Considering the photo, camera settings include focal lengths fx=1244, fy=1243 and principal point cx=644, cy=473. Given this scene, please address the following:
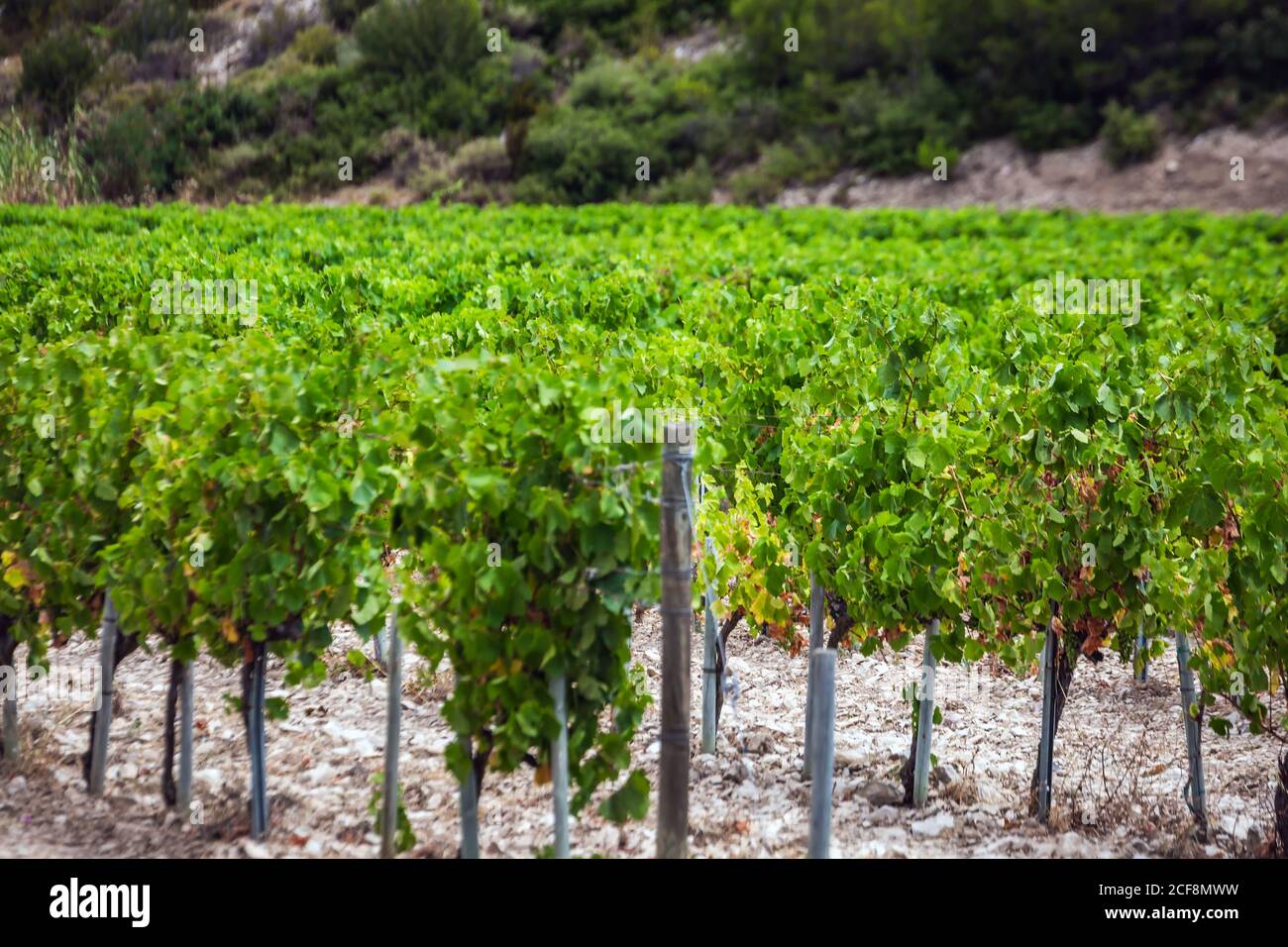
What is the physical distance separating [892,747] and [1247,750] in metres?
1.57

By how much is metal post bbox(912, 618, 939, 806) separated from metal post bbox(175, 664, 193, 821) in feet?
8.46

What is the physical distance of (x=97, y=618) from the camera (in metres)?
4.63

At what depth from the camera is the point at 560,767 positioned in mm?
3449

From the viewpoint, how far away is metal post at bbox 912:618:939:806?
14.9 ft

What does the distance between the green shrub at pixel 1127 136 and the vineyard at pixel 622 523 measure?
25421 mm

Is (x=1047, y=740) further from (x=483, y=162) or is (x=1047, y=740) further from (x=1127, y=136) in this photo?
(x=483, y=162)

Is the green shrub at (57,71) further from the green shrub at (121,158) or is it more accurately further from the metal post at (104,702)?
the metal post at (104,702)

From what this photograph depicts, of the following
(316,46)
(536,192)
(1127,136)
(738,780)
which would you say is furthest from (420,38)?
(738,780)

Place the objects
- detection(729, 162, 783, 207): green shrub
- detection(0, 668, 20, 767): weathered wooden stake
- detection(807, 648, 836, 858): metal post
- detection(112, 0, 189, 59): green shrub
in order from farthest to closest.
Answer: detection(112, 0, 189, 59): green shrub, detection(729, 162, 783, 207): green shrub, detection(0, 668, 20, 767): weathered wooden stake, detection(807, 648, 836, 858): metal post

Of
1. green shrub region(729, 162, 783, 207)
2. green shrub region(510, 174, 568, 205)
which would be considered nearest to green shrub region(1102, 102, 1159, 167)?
green shrub region(729, 162, 783, 207)

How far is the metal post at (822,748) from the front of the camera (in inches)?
142

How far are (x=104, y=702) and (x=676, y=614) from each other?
2246mm

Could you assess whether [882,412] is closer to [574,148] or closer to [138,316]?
[138,316]

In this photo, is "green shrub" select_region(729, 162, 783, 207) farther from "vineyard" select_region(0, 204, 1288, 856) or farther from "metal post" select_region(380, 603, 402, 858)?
"metal post" select_region(380, 603, 402, 858)
